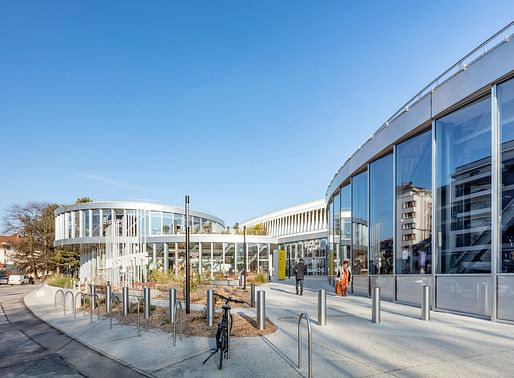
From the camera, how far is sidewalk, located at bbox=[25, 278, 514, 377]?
630cm

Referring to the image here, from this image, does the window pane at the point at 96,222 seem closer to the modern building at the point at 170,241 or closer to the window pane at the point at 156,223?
the modern building at the point at 170,241

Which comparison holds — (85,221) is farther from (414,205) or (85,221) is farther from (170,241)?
(414,205)

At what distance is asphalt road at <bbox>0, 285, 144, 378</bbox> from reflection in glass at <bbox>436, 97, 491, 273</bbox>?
8754 mm

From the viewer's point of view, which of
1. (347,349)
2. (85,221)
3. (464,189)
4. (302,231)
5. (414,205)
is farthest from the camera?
(302,231)

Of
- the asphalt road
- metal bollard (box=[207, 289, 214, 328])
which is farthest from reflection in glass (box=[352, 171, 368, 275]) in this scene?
the asphalt road

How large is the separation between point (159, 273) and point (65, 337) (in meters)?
15.1

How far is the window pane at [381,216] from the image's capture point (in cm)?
1602

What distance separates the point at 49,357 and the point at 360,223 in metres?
14.2

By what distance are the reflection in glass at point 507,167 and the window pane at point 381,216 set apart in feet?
18.3

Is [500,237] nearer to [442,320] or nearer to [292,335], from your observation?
[442,320]

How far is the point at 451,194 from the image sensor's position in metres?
12.4

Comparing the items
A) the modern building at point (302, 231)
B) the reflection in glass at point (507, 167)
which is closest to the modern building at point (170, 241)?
the modern building at point (302, 231)

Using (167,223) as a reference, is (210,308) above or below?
below

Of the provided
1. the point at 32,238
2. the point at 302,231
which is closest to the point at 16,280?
the point at 32,238
